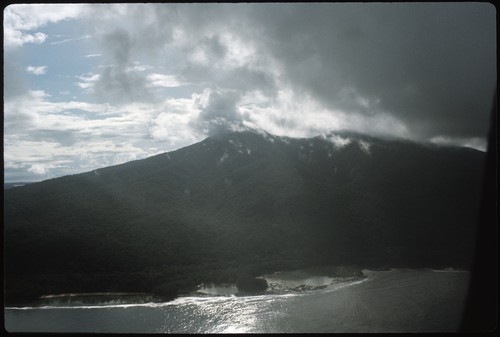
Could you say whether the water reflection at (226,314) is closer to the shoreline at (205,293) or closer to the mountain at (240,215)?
the shoreline at (205,293)

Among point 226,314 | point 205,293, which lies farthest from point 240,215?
point 226,314

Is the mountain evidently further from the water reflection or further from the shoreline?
the water reflection

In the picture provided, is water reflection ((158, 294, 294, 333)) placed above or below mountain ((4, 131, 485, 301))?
below

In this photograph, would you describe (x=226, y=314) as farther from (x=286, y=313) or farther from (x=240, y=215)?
(x=240, y=215)

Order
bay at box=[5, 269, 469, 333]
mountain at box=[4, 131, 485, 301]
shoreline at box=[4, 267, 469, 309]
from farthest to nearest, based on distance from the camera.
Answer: mountain at box=[4, 131, 485, 301], shoreline at box=[4, 267, 469, 309], bay at box=[5, 269, 469, 333]

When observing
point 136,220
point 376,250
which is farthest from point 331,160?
point 136,220

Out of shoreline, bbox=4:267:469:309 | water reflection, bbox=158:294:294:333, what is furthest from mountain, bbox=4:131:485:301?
water reflection, bbox=158:294:294:333
